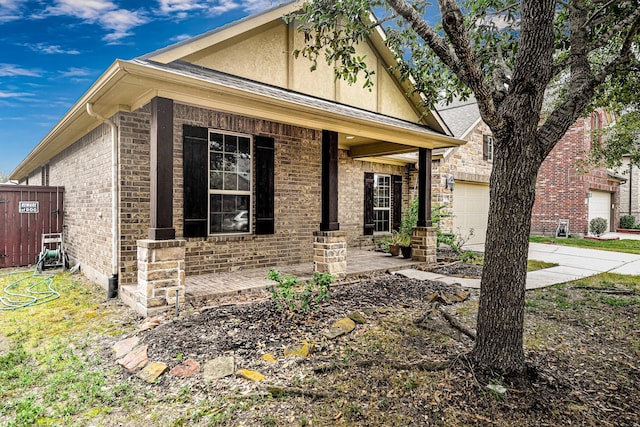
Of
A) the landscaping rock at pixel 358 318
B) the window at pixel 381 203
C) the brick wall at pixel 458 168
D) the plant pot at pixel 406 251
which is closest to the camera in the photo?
the landscaping rock at pixel 358 318

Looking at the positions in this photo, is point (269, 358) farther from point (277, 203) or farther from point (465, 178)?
point (465, 178)

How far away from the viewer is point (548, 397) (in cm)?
270

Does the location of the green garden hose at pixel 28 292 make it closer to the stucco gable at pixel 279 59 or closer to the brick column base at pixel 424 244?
the stucco gable at pixel 279 59

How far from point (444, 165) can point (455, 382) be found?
10384mm

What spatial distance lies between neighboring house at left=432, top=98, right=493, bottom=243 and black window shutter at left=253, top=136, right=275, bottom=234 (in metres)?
6.96

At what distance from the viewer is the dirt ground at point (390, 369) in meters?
2.49

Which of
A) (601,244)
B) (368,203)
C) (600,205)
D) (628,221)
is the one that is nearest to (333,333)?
(368,203)

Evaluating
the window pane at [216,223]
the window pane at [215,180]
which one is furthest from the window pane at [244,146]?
the window pane at [216,223]

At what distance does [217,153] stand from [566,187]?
15936mm

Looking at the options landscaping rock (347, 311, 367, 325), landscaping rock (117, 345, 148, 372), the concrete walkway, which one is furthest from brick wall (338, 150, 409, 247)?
landscaping rock (117, 345, 148, 372)

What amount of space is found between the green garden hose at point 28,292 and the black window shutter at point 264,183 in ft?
11.9

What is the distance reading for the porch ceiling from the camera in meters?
4.35

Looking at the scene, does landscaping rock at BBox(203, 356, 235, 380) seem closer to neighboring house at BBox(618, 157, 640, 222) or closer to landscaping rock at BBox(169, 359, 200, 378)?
landscaping rock at BBox(169, 359, 200, 378)

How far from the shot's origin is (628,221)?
67.7 ft
